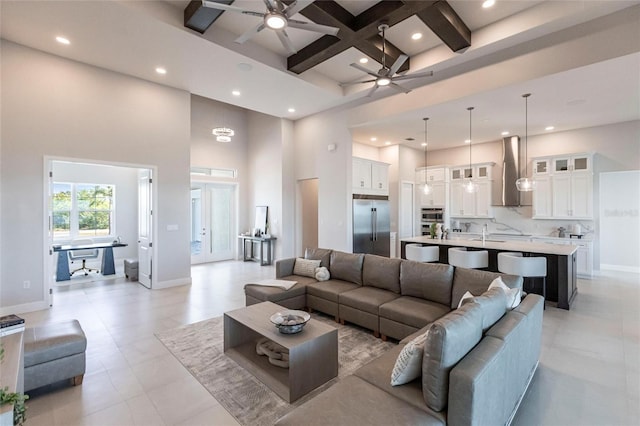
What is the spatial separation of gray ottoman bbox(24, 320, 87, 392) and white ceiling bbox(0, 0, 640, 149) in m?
3.63

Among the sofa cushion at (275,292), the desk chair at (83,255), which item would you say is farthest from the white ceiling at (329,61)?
the desk chair at (83,255)

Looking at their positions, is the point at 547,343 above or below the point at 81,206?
below

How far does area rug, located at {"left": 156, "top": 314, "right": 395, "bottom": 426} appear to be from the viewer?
2.32m

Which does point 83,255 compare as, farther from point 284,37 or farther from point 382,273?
point 382,273

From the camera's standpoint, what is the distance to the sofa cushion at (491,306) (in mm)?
2051

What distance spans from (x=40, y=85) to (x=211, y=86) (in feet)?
8.44

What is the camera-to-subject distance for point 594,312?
4.36 meters

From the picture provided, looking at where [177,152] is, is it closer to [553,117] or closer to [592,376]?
[592,376]

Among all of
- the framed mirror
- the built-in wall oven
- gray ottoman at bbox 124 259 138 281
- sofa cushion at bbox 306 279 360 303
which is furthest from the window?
the built-in wall oven

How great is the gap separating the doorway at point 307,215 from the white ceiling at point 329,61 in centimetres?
261

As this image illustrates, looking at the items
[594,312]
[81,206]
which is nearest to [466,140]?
[594,312]

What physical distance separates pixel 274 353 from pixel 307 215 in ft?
19.6

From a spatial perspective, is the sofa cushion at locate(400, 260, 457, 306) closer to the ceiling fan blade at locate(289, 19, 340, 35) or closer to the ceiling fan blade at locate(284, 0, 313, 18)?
the ceiling fan blade at locate(289, 19, 340, 35)

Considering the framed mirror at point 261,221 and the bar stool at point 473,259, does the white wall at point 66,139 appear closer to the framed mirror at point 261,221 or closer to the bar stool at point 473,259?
the framed mirror at point 261,221
